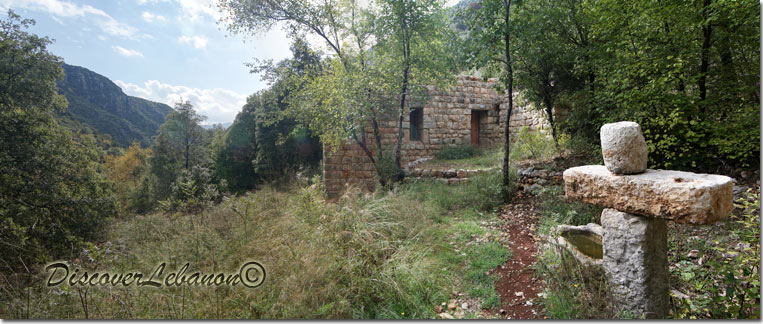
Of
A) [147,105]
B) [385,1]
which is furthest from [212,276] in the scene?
[385,1]

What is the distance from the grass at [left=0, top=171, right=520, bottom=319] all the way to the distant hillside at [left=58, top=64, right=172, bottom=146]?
47.2 inches

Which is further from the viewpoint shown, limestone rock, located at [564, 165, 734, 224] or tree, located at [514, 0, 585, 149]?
tree, located at [514, 0, 585, 149]

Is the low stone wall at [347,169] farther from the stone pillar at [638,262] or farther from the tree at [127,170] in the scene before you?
the stone pillar at [638,262]

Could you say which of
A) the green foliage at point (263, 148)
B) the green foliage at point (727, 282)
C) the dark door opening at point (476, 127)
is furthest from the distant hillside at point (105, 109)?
the dark door opening at point (476, 127)

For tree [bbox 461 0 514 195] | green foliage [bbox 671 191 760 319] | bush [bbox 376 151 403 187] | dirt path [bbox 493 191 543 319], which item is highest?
tree [bbox 461 0 514 195]

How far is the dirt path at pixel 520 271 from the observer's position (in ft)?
8.25

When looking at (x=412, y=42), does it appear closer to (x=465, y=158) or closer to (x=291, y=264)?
(x=465, y=158)

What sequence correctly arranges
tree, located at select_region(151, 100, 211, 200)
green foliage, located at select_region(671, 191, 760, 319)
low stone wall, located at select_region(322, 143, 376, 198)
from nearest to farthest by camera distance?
green foliage, located at select_region(671, 191, 760, 319), low stone wall, located at select_region(322, 143, 376, 198), tree, located at select_region(151, 100, 211, 200)

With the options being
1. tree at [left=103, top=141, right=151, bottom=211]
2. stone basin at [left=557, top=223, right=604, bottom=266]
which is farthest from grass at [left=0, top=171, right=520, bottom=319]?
tree at [left=103, top=141, right=151, bottom=211]

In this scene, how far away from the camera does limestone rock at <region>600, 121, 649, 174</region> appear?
6.49ft

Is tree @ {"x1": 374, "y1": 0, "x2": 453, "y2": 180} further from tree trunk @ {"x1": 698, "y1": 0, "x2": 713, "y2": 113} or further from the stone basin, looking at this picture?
the stone basin

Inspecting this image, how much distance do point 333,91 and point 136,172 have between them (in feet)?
14.0

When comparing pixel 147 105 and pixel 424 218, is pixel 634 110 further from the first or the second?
pixel 147 105

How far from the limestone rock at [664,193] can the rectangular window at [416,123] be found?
742 cm
